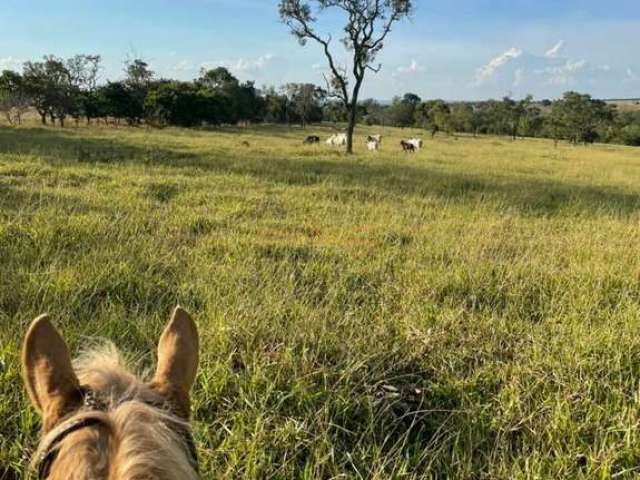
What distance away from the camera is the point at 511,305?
4.09 m

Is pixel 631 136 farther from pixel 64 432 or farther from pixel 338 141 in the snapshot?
pixel 64 432

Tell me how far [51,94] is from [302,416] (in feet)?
156

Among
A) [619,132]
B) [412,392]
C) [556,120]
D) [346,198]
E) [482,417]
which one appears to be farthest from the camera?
[619,132]

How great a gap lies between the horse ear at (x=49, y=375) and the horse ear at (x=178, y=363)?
179 mm

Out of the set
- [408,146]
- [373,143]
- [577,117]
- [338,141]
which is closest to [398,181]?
[373,143]

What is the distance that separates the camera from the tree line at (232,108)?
42.9 meters

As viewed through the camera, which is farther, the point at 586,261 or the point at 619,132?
the point at 619,132

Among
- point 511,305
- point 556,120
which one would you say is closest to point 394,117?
point 556,120

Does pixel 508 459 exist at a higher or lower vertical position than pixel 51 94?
lower

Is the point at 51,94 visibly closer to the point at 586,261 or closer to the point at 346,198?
the point at 346,198

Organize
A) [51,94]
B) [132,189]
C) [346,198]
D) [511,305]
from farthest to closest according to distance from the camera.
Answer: [51,94], [346,198], [132,189], [511,305]

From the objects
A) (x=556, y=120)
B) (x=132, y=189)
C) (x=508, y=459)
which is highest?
(x=556, y=120)

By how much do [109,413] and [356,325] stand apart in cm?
264

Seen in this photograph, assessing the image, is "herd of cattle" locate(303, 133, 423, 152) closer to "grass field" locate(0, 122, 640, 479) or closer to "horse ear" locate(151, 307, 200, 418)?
"grass field" locate(0, 122, 640, 479)
